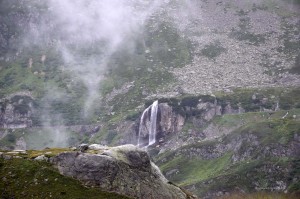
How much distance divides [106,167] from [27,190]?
13151mm

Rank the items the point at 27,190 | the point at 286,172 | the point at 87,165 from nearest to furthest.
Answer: the point at 27,190, the point at 87,165, the point at 286,172

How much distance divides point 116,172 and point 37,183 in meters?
12.9

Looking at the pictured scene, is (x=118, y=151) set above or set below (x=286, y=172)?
above

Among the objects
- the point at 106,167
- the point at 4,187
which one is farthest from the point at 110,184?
the point at 4,187

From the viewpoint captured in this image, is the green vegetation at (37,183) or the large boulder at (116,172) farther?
the large boulder at (116,172)

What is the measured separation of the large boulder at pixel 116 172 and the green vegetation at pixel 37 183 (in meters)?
1.70

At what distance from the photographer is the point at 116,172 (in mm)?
73750

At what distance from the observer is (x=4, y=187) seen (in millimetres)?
68938

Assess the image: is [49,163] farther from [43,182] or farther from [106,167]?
[106,167]

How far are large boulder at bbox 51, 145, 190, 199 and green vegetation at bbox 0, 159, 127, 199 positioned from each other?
170 cm

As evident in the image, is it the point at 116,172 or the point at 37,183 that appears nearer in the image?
the point at 37,183

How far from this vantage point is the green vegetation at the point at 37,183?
6806 cm

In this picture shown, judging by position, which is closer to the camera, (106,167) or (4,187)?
(4,187)

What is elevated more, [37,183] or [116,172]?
[116,172]
